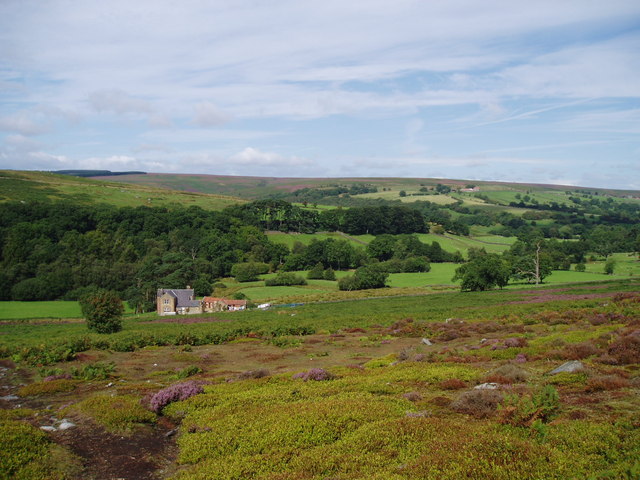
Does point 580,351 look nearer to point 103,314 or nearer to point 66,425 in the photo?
point 66,425

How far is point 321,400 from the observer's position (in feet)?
46.3

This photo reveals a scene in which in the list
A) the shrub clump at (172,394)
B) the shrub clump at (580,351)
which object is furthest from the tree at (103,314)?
the shrub clump at (580,351)

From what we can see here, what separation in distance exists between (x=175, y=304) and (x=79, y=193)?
347 ft

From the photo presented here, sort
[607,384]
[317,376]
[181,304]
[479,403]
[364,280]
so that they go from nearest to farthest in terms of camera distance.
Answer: [479,403] → [607,384] → [317,376] → [181,304] → [364,280]

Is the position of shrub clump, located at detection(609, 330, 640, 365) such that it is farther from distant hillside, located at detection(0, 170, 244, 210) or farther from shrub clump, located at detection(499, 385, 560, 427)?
distant hillside, located at detection(0, 170, 244, 210)

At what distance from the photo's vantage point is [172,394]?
15125 mm

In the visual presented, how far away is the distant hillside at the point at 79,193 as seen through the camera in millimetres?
148887

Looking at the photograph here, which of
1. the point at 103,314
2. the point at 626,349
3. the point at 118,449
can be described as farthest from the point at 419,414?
the point at 103,314

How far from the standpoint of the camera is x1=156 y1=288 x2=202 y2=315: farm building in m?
82.6

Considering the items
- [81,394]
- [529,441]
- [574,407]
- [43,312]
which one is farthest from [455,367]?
[43,312]

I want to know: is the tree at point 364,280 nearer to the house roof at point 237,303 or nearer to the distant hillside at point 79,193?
the house roof at point 237,303

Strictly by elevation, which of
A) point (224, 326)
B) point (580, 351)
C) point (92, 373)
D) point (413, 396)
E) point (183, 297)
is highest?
point (580, 351)

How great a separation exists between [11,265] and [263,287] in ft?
193

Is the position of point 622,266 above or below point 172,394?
below
